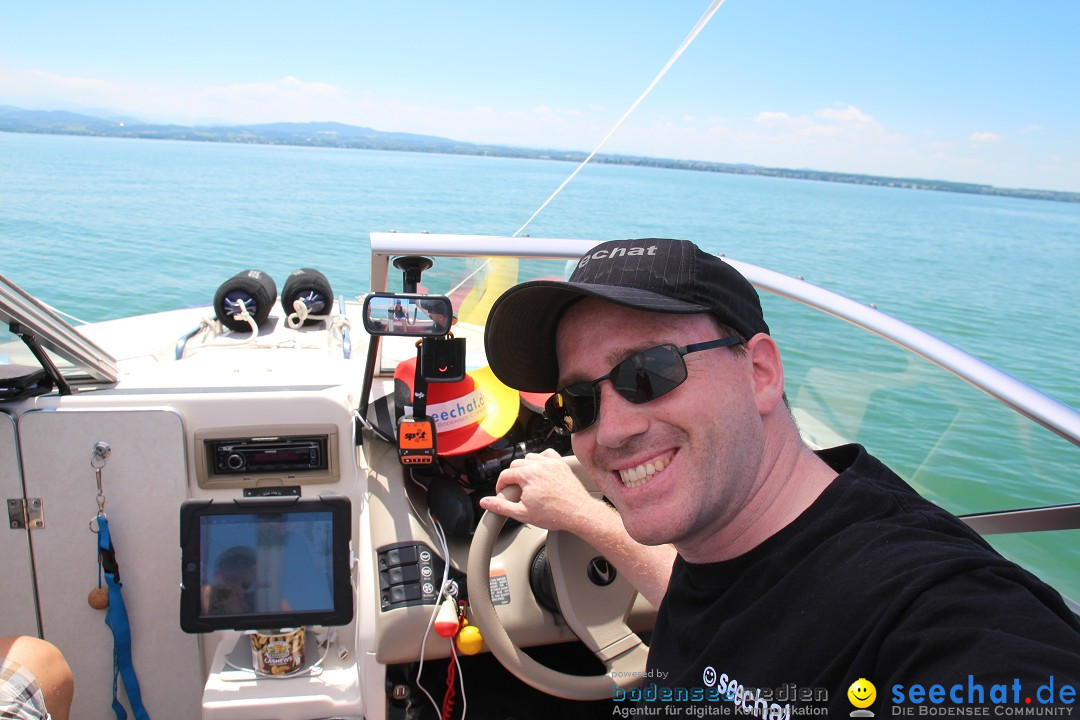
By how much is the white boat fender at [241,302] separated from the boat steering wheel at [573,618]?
2.77 metres

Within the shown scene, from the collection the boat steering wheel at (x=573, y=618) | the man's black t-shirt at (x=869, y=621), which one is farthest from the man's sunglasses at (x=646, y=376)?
the boat steering wheel at (x=573, y=618)

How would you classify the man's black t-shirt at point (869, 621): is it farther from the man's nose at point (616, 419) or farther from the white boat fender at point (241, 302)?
the white boat fender at point (241, 302)

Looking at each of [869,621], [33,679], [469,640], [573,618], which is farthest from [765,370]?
[33,679]

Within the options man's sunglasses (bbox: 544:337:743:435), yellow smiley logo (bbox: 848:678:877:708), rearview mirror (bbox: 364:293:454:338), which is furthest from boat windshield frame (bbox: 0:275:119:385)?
yellow smiley logo (bbox: 848:678:877:708)

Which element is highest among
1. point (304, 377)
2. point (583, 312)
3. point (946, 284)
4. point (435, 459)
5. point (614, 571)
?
point (583, 312)

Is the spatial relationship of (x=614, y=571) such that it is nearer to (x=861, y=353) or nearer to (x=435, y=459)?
(x=435, y=459)

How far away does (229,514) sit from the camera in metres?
2.21

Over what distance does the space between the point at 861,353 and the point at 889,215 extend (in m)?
59.6

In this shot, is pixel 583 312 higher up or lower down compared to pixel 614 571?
higher up

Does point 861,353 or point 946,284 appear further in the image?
point 946,284

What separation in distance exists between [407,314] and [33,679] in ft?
4.49

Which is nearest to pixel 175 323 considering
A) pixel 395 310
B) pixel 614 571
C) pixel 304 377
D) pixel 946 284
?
pixel 304 377

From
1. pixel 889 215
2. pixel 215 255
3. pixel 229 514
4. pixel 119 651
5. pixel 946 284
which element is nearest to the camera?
pixel 229 514

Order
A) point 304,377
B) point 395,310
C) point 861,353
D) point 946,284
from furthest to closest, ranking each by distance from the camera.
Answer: point 946,284 < point 861,353 < point 304,377 < point 395,310
